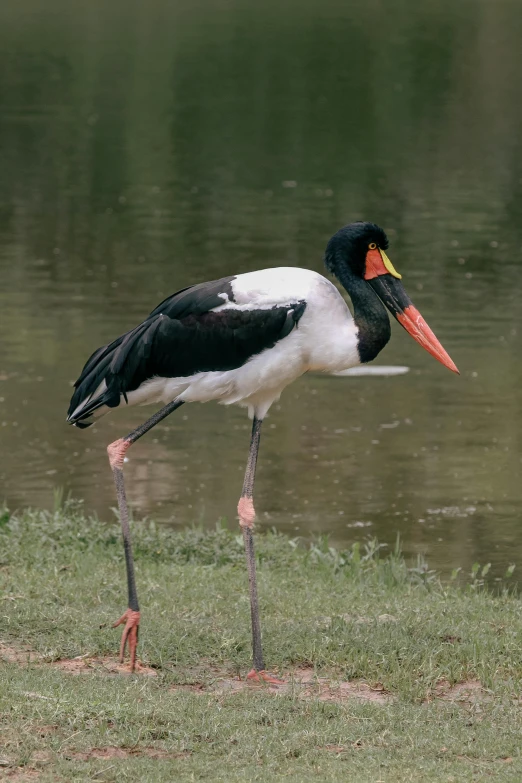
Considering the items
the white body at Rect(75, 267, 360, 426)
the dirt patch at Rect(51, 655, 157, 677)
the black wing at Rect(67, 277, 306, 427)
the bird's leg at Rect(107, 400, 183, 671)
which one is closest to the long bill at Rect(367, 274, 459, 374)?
the white body at Rect(75, 267, 360, 426)

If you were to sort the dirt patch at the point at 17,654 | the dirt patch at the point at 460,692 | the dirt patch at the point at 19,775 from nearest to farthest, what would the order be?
the dirt patch at the point at 19,775 < the dirt patch at the point at 460,692 < the dirt patch at the point at 17,654

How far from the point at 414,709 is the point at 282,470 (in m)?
4.17

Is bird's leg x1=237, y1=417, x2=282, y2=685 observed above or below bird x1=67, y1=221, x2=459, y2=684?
below

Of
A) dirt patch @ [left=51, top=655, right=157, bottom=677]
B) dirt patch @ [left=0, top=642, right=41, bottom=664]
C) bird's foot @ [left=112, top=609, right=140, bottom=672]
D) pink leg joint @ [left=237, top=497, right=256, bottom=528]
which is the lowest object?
dirt patch @ [left=51, top=655, right=157, bottom=677]

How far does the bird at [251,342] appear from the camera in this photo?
18.0ft

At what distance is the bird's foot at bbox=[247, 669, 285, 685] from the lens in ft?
17.1

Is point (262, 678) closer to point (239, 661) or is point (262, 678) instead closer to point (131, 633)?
point (239, 661)

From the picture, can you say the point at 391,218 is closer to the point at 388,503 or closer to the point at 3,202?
the point at 3,202

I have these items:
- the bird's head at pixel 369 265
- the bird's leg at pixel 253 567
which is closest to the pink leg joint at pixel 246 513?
the bird's leg at pixel 253 567

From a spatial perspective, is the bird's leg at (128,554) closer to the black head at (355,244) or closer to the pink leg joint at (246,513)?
the pink leg joint at (246,513)

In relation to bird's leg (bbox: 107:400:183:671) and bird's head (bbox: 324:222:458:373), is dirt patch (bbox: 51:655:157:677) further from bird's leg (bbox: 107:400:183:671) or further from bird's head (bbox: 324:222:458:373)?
bird's head (bbox: 324:222:458:373)

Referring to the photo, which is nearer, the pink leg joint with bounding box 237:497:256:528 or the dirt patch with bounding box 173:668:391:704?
the dirt patch with bounding box 173:668:391:704

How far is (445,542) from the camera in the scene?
25.7ft

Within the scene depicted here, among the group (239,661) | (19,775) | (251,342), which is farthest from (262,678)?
(19,775)
